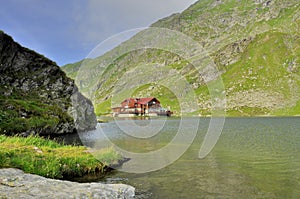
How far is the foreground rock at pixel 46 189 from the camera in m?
10.9

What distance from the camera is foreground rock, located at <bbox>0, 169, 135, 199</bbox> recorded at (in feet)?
35.7

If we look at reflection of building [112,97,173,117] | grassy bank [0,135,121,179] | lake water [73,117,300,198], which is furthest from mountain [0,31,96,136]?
reflection of building [112,97,173,117]

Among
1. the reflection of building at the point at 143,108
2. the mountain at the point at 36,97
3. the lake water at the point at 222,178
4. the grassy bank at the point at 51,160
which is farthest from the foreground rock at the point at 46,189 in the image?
the reflection of building at the point at 143,108

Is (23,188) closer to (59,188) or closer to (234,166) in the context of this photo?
Answer: (59,188)

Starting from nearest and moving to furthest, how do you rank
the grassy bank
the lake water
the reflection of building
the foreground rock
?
the foreground rock
the lake water
the grassy bank
the reflection of building

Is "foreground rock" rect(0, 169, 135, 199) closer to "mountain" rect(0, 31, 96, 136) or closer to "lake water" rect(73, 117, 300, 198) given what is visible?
"lake water" rect(73, 117, 300, 198)

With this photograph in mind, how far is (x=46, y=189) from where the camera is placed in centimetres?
1193

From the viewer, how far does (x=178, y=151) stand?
32.8 metres

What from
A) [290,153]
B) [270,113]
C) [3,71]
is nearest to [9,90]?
[3,71]

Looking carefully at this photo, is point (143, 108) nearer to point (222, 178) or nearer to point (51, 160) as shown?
point (51, 160)

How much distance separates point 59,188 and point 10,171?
12.5 feet

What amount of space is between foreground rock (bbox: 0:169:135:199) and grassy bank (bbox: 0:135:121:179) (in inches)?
109

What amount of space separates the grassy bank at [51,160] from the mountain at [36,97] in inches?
820

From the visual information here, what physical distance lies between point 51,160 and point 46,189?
8.81 metres
